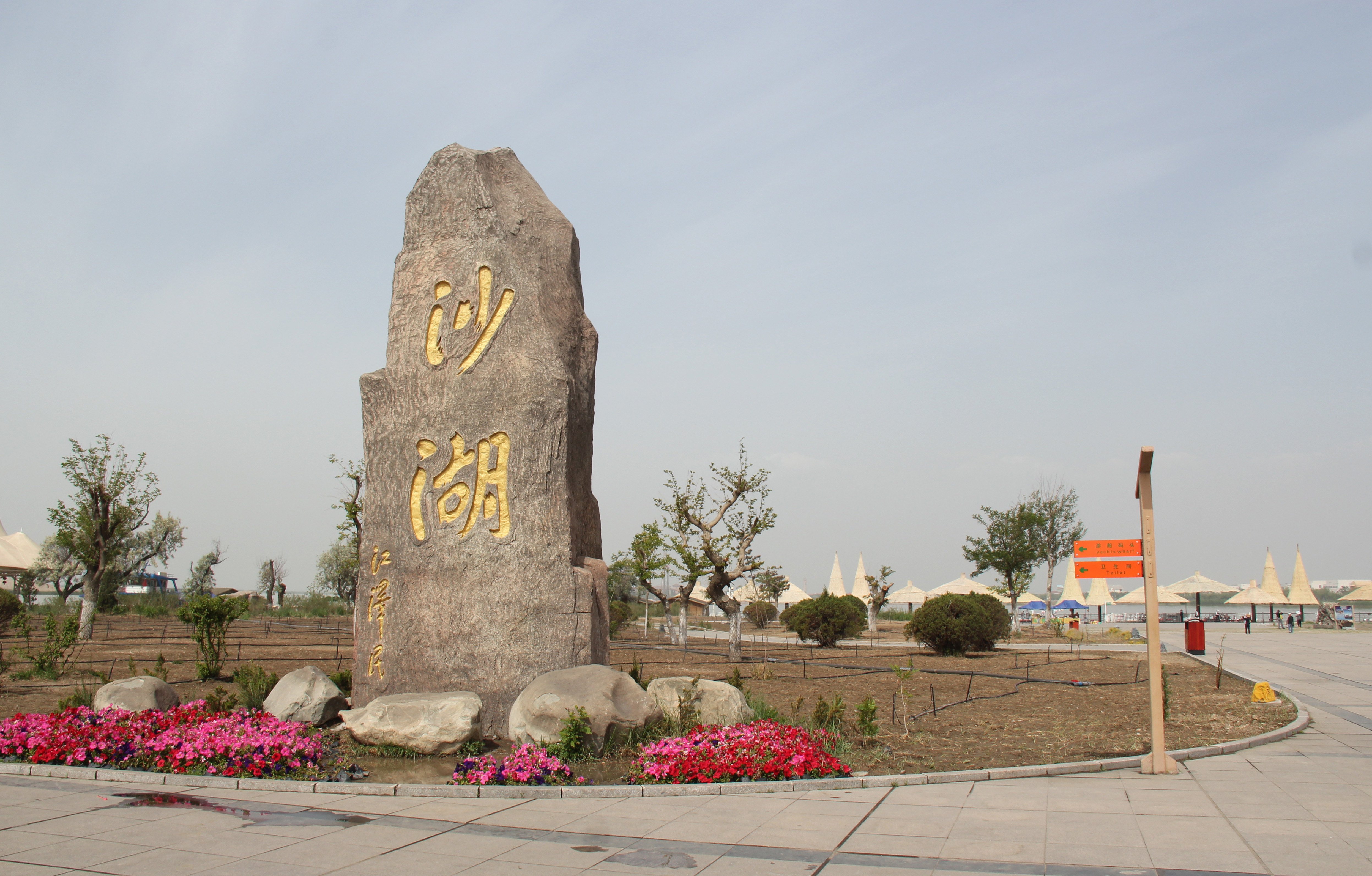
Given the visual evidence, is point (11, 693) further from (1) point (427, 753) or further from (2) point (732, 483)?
(2) point (732, 483)

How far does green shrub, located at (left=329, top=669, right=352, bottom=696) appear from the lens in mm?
11469

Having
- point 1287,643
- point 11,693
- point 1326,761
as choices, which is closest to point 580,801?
point 1326,761

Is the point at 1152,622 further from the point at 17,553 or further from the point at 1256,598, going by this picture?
the point at 17,553

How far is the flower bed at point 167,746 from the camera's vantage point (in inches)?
294

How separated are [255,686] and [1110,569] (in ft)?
30.5

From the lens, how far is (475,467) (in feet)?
31.8

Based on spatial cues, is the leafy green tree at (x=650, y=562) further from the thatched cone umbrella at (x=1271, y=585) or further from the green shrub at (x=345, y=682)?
the thatched cone umbrella at (x=1271, y=585)

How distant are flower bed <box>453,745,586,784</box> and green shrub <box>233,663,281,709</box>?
14.1 ft

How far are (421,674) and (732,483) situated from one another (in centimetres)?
1403

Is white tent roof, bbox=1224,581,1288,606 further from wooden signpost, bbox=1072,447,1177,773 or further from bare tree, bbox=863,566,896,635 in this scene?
wooden signpost, bbox=1072,447,1177,773

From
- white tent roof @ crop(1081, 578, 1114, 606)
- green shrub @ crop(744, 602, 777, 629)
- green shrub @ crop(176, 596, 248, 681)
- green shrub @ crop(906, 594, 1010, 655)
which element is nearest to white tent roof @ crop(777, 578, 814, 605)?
green shrub @ crop(744, 602, 777, 629)

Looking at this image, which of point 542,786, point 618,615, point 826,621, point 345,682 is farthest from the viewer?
point 618,615

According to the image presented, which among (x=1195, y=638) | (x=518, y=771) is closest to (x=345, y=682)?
(x=518, y=771)

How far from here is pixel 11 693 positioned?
40.0ft
